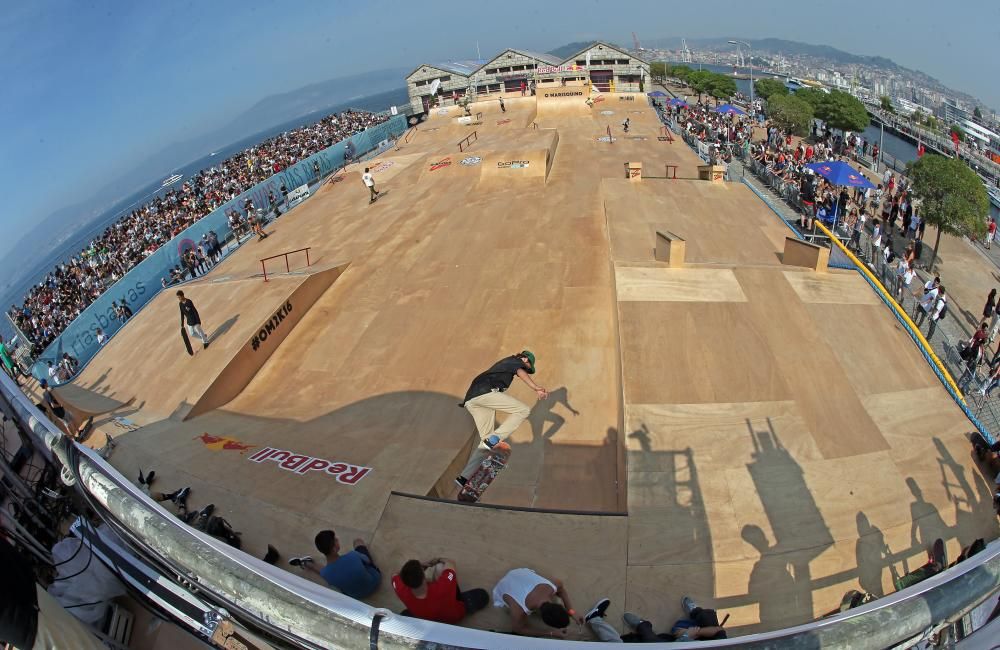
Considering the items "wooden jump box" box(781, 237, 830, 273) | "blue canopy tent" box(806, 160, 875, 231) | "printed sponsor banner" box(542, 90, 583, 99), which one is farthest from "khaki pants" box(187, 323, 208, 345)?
"printed sponsor banner" box(542, 90, 583, 99)

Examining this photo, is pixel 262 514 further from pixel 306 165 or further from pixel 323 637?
pixel 306 165

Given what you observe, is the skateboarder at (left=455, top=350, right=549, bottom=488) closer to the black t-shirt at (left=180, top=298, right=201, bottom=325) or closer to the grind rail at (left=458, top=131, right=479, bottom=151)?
the black t-shirt at (left=180, top=298, right=201, bottom=325)

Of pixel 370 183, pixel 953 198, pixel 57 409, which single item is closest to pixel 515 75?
pixel 370 183

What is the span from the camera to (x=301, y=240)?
2116 centimetres

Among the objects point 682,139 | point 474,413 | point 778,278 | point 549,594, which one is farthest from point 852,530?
point 682,139

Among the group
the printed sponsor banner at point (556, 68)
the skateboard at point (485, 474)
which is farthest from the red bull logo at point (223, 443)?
the printed sponsor banner at point (556, 68)

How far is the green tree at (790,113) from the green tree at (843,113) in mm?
6509

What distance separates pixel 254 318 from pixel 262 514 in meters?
7.76

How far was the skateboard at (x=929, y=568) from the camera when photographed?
14.5 ft

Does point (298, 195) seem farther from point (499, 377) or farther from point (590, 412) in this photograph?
point (499, 377)

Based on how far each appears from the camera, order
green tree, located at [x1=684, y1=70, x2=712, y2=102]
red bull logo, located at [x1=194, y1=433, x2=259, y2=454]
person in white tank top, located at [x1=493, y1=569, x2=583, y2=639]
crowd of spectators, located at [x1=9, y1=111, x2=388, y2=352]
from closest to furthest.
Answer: person in white tank top, located at [x1=493, y1=569, x2=583, y2=639] → red bull logo, located at [x1=194, y1=433, x2=259, y2=454] → crowd of spectators, located at [x1=9, y1=111, x2=388, y2=352] → green tree, located at [x1=684, y1=70, x2=712, y2=102]

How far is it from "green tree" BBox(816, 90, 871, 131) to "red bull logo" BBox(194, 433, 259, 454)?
57.6m

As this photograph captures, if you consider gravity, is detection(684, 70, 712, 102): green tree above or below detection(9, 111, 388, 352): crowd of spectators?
above

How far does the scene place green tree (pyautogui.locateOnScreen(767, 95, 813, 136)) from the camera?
41219mm
